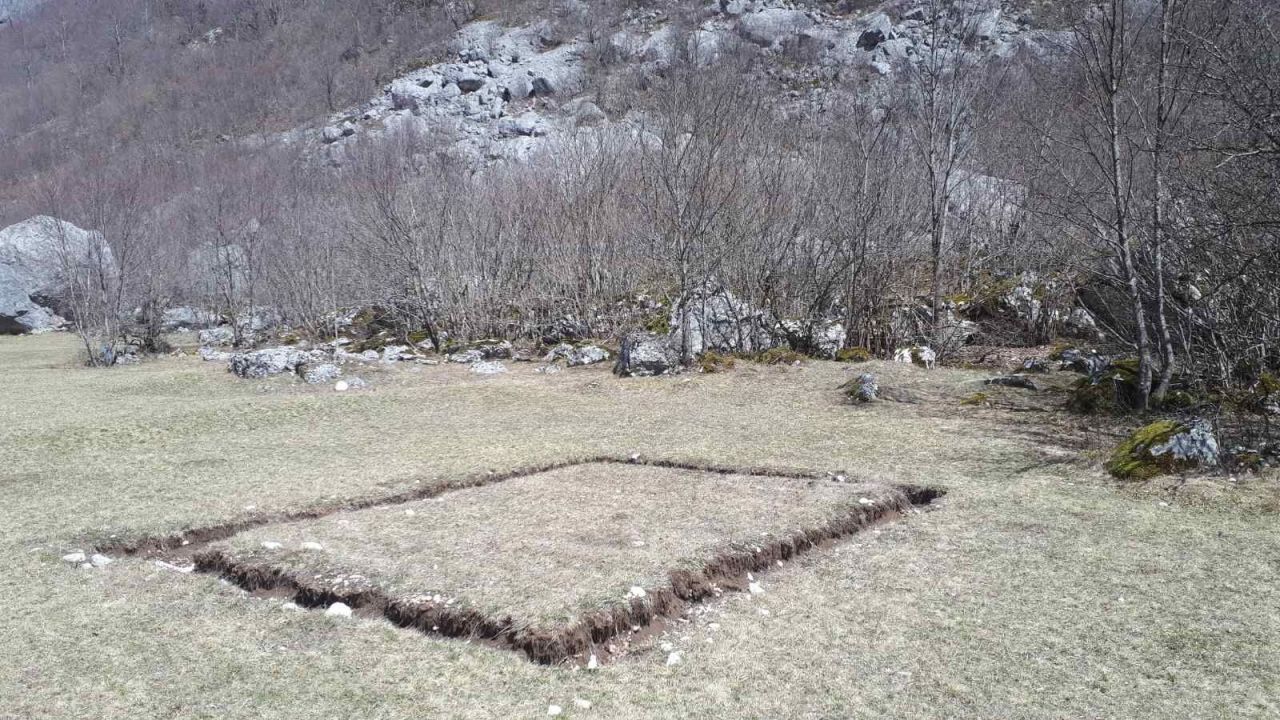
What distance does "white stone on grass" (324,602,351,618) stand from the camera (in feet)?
19.2

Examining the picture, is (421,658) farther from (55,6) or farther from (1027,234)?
(55,6)

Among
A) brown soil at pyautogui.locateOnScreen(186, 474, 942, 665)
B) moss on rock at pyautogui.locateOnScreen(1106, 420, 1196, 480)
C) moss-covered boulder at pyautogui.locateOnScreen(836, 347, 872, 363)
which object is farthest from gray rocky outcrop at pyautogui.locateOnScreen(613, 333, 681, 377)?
brown soil at pyautogui.locateOnScreen(186, 474, 942, 665)

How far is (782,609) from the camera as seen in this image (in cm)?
597

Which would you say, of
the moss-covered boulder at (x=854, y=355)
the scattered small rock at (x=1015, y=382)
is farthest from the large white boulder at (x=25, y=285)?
the scattered small rock at (x=1015, y=382)

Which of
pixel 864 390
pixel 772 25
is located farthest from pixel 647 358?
pixel 772 25

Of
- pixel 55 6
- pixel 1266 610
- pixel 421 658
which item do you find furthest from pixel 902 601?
pixel 55 6

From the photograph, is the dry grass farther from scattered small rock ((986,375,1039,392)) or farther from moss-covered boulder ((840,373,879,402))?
scattered small rock ((986,375,1039,392))

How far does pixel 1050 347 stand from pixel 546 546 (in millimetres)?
17207

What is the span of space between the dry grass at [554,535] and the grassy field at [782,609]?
21.8 inches

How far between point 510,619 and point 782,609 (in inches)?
76.2

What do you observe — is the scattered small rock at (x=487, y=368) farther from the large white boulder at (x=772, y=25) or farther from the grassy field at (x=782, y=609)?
the large white boulder at (x=772, y=25)

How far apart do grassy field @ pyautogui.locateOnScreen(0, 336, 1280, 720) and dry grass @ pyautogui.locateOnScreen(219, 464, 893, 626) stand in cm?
55

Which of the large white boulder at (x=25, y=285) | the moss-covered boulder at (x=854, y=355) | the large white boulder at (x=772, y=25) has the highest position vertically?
the large white boulder at (x=772, y=25)

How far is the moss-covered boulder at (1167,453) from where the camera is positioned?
8914mm
